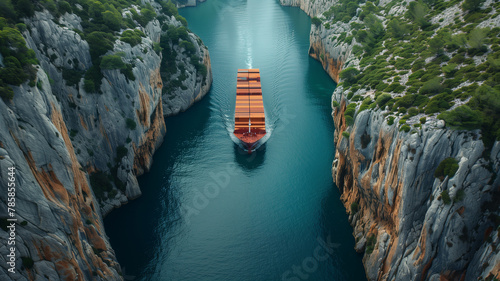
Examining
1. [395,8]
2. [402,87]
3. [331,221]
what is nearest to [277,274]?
[331,221]

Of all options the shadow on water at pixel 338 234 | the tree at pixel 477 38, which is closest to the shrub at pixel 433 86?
the tree at pixel 477 38

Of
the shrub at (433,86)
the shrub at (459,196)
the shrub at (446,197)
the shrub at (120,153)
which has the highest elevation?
the shrub at (433,86)

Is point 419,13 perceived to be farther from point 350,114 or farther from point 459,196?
point 459,196

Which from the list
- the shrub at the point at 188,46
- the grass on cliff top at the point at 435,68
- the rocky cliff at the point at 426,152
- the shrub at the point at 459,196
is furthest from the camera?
the shrub at the point at 188,46

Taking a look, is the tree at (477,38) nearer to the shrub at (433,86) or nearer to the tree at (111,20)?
the shrub at (433,86)

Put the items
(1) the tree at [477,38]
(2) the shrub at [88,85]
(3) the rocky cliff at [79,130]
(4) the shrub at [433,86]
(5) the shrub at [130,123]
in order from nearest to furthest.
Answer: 1. (3) the rocky cliff at [79,130]
2. (4) the shrub at [433,86]
3. (1) the tree at [477,38]
4. (2) the shrub at [88,85]
5. (5) the shrub at [130,123]

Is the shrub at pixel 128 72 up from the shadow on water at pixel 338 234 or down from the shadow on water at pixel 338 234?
up
